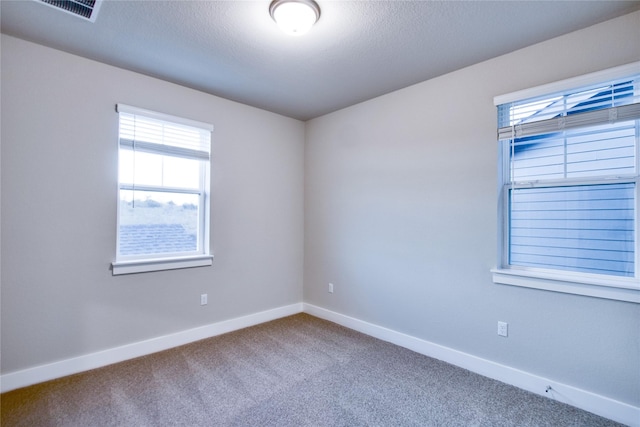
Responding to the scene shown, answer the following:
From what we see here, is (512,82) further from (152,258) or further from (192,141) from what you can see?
(152,258)

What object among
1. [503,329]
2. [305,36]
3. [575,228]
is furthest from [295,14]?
[503,329]

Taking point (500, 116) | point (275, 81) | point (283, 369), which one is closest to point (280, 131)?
point (275, 81)

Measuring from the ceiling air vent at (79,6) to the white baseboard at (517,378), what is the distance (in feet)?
11.6

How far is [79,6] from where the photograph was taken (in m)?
1.92

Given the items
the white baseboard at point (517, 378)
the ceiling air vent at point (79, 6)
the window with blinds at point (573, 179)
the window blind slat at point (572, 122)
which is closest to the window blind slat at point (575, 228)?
the window with blinds at point (573, 179)

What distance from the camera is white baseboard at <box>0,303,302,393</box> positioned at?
2.27 metres

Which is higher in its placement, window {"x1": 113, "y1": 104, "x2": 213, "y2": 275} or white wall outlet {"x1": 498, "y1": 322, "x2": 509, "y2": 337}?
window {"x1": 113, "y1": 104, "x2": 213, "y2": 275}

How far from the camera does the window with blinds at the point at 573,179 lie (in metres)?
2.01

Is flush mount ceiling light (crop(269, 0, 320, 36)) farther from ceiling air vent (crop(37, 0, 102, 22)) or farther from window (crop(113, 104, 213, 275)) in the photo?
window (crop(113, 104, 213, 275))

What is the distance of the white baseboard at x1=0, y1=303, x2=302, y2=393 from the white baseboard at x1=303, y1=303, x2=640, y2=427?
1384 millimetres

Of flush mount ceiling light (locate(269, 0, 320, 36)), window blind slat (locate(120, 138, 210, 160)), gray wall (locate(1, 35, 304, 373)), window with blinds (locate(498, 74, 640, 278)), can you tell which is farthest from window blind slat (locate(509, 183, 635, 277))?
window blind slat (locate(120, 138, 210, 160))

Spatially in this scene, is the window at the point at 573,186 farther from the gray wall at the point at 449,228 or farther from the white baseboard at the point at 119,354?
the white baseboard at the point at 119,354

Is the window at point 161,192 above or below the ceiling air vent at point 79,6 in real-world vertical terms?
below

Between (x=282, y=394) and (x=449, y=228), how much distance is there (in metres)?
1.96
